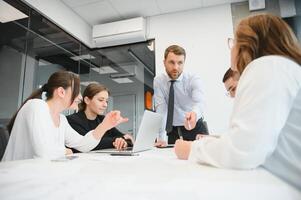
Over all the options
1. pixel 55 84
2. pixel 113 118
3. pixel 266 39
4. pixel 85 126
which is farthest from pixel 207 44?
pixel 266 39

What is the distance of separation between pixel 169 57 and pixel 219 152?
184 centimetres

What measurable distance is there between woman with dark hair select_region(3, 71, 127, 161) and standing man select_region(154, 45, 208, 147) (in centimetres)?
89

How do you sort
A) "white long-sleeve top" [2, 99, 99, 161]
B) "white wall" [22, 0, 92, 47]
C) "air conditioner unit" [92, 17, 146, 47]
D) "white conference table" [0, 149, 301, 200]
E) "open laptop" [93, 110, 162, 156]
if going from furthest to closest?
"air conditioner unit" [92, 17, 146, 47] → "white wall" [22, 0, 92, 47] → "open laptop" [93, 110, 162, 156] → "white long-sleeve top" [2, 99, 99, 161] → "white conference table" [0, 149, 301, 200]

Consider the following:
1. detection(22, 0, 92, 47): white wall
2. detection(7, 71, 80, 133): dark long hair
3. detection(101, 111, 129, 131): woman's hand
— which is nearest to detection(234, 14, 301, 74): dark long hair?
detection(101, 111, 129, 131): woman's hand

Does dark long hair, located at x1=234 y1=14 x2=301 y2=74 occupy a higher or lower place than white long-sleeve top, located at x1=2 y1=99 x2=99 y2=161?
higher

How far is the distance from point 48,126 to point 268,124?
104cm

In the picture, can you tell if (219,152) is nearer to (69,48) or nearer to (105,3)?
(105,3)

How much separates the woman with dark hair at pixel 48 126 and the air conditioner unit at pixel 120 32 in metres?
2.20

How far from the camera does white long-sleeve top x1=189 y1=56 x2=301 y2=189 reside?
546 mm

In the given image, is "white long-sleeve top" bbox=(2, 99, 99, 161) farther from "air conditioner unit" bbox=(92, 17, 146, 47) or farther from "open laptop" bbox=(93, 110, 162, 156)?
"air conditioner unit" bbox=(92, 17, 146, 47)

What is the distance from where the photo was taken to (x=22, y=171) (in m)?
0.64

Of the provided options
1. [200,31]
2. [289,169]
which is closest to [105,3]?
[200,31]

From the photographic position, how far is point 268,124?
0.54m

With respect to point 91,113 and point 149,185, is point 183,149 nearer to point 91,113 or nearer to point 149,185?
point 149,185
